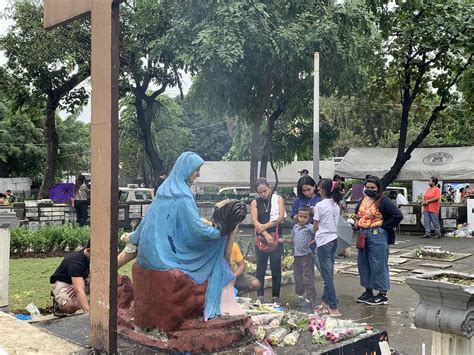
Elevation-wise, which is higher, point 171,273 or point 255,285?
point 171,273

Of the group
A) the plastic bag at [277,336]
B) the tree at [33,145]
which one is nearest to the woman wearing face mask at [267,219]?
the plastic bag at [277,336]

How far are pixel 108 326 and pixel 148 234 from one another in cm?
76

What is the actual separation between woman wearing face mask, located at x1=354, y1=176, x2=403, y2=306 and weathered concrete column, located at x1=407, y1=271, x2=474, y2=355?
3565 mm

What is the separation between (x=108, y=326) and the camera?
3678 mm

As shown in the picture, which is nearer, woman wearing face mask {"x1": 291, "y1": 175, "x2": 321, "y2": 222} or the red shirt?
woman wearing face mask {"x1": 291, "y1": 175, "x2": 321, "y2": 222}

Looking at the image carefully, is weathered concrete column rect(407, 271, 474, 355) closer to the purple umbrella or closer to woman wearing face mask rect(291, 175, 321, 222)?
woman wearing face mask rect(291, 175, 321, 222)

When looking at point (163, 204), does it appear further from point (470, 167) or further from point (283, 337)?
point (470, 167)

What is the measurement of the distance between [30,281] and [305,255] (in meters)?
4.23

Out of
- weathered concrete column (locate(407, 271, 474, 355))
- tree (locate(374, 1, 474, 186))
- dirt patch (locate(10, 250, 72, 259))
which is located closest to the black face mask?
weathered concrete column (locate(407, 271, 474, 355))

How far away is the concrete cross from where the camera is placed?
3.64m

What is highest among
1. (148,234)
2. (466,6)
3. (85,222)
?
(466,6)

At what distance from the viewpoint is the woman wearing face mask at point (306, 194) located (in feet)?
22.4

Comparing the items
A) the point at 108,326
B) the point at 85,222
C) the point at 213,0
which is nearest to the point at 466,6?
the point at 213,0

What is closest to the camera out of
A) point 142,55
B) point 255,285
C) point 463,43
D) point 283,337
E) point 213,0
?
point 283,337
